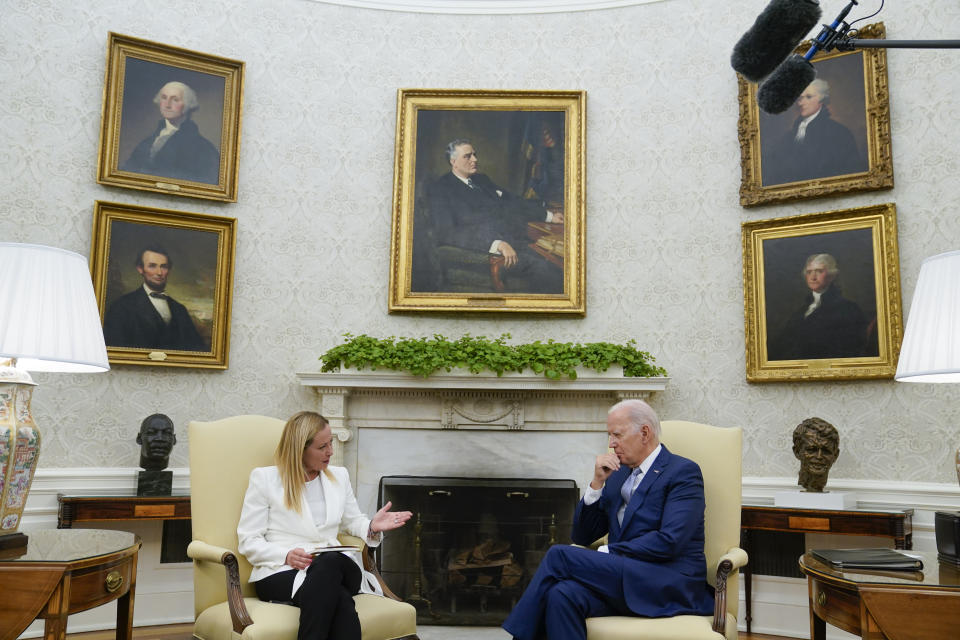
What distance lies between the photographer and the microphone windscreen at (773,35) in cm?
203

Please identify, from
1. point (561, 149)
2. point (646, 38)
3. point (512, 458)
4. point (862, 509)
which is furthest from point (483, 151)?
point (862, 509)

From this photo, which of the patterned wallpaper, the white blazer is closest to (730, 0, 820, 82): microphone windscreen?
the white blazer

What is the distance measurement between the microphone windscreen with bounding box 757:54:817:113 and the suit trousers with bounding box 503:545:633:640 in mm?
2035

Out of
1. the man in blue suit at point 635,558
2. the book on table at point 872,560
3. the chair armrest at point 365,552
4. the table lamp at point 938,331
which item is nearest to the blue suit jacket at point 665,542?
the man in blue suit at point 635,558

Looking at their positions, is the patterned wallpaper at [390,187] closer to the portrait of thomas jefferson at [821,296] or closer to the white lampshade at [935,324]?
the portrait of thomas jefferson at [821,296]

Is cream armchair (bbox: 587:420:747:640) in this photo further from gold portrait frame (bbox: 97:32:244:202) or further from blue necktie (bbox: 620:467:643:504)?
gold portrait frame (bbox: 97:32:244:202)

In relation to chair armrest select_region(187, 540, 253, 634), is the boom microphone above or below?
above

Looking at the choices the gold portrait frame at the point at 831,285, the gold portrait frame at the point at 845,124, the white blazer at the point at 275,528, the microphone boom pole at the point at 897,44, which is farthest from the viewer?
the gold portrait frame at the point at 845,124

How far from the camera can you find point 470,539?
5465 mm

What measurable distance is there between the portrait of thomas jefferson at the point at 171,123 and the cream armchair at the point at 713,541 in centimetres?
404

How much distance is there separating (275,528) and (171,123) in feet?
11.7

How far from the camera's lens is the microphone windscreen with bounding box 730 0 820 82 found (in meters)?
2.03

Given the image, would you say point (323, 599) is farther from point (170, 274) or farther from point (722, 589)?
point (170, 274)

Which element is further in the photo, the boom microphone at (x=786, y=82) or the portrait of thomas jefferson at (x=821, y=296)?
the portrait of thomas jefferson at (x=821, y=296)
